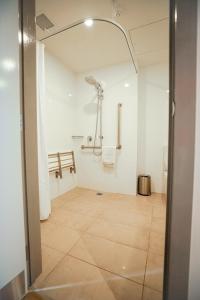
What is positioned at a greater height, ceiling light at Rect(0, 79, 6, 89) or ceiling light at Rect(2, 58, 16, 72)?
ceiling light at Rect(2, 58, 16, 72)

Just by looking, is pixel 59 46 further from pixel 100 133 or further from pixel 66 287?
pixel 66 287

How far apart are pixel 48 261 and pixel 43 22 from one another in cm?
254

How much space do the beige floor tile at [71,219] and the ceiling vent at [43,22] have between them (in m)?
2.46

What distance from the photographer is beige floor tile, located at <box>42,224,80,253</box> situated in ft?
4.69

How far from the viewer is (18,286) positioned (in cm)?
95

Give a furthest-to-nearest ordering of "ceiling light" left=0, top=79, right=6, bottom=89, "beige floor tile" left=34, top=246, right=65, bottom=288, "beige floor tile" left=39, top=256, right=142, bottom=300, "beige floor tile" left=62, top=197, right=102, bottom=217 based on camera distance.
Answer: "beige floor tile" left=62, top=197, right=102, bottom=217
"beige floor tile" left=34, top=246, right=65, bottom=288
"beige floor tile" left=39, top=256, right=142, bottom=300
"ceiling light" left=0, top=79, right=6, bottom=89

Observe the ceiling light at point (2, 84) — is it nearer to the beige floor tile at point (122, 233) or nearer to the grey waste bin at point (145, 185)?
the beige floor tile at point (122, 233)

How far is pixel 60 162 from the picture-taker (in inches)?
105

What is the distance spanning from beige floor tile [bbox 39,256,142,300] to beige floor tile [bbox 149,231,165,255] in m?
0.42

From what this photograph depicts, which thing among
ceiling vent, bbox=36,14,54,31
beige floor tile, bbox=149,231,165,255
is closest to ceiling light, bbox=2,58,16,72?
ceiling vent, bbox=36,14,54,31

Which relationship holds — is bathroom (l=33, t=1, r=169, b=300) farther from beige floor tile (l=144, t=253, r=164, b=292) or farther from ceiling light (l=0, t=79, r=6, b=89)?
ceiling light (l=0, t=79, r=6, b=89)

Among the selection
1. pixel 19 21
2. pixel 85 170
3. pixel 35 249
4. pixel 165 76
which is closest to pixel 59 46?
pixel 19 21

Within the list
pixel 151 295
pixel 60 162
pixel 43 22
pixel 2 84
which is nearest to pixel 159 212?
pixel 151 295

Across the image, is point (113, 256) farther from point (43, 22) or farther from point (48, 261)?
point (43, 22)
